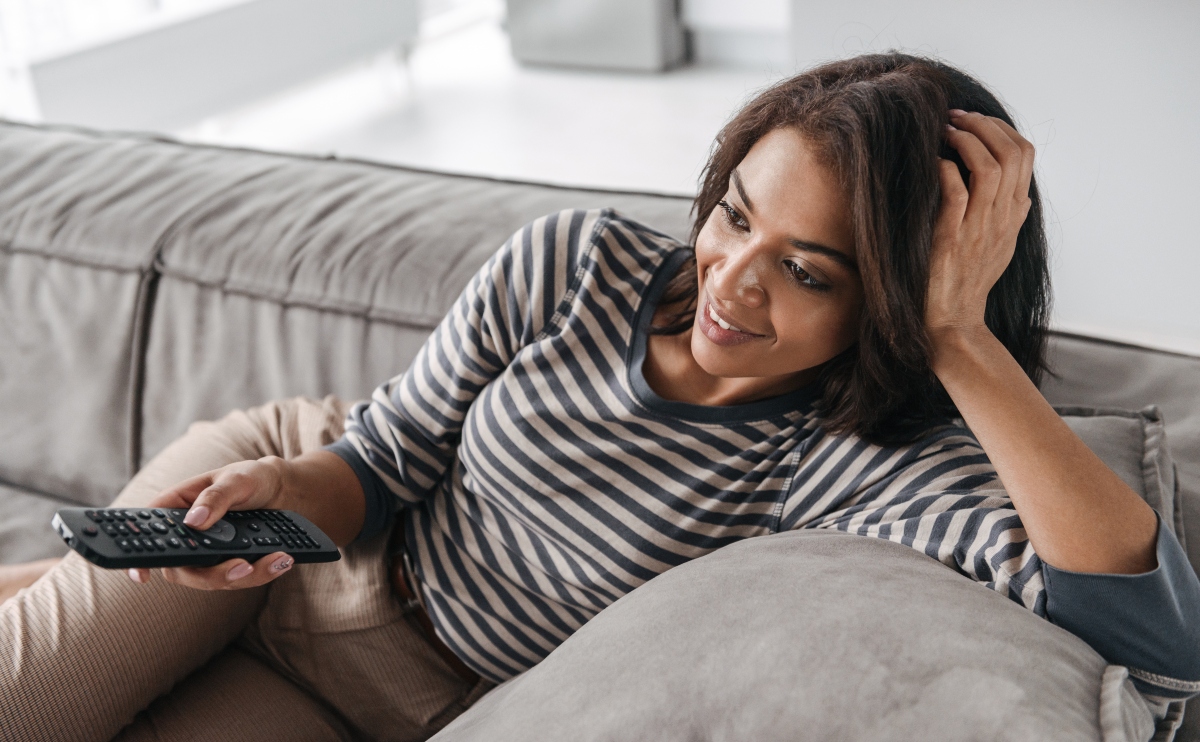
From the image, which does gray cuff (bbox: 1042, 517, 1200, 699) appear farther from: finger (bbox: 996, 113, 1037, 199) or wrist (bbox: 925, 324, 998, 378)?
finger (bbox: 996, 113, 1037, 199)

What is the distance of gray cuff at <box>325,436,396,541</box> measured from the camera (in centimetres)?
108

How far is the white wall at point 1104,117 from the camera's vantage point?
6.52 ft

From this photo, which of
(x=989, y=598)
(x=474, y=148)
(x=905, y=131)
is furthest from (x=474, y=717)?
(x=474, y=148)

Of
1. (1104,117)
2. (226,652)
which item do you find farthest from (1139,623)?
(1104,117)

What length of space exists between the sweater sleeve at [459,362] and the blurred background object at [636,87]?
28 cm

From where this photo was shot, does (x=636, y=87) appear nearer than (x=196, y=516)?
No

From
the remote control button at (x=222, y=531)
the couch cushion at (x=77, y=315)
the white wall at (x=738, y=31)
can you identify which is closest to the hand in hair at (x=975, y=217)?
the remote control button at (x=222, y=531)

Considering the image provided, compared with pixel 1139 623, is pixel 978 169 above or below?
above

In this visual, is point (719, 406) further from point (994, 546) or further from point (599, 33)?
point (599, 33)

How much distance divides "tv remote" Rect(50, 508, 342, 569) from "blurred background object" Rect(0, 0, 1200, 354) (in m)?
0.63

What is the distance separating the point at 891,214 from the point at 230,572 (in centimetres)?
62

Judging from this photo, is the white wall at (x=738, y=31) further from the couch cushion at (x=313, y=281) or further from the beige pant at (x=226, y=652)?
the beige pant at (x=226, y=652)

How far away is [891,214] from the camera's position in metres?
0.81

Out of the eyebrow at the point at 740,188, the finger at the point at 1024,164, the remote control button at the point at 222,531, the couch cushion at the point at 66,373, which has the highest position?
the finger at the point at 1024,164
